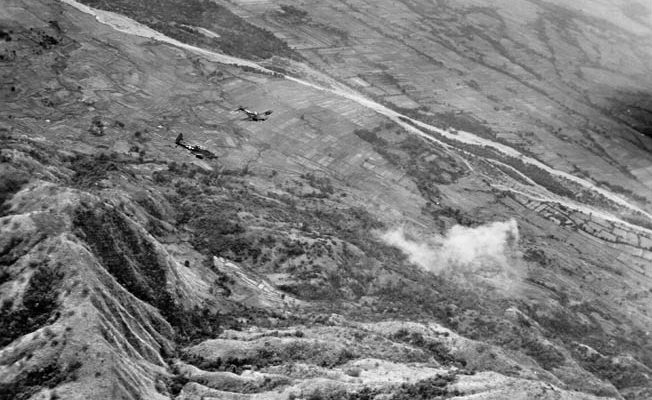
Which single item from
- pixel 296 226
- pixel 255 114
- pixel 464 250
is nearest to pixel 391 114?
pixel 255 114

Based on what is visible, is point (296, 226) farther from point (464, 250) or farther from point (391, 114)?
point (391, 114)

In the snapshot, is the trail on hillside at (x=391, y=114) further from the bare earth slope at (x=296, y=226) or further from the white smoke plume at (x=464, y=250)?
the white smoke plume at (x=464, y=250)

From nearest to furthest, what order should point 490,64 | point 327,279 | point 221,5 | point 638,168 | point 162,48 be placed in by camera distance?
1. point 327,279
2. point 162,48
3. point 638,168
4. point 221,5
5. point 490,64

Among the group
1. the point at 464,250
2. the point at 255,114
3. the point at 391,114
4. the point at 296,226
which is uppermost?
the point at 255,114

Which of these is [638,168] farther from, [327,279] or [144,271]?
[144,271]

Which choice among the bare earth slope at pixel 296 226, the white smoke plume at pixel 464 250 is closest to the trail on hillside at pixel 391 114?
the bare earth slope at pixel 296 226

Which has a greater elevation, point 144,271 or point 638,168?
point 144,271

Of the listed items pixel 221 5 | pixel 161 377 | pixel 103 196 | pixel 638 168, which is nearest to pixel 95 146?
pixel 103 196
